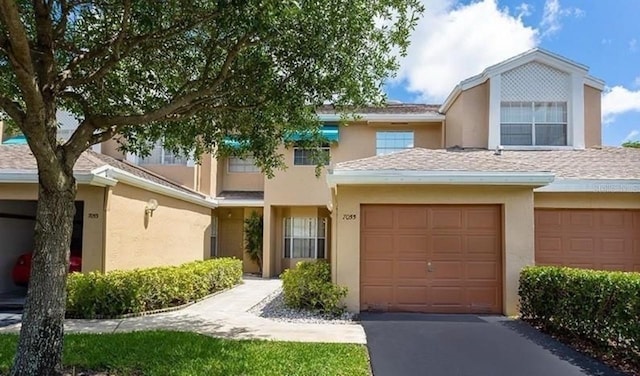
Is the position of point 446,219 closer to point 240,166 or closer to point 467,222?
point 467,222

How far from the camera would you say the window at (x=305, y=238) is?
24094mm

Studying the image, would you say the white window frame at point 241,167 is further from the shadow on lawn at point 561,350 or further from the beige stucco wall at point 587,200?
the shadow on lawn at point 561,350

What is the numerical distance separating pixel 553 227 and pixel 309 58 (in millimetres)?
9248

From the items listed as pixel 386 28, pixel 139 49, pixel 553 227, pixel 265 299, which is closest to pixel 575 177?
pixel 553 227

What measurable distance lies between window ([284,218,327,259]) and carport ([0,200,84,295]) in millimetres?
10082

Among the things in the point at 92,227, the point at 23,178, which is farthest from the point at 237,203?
the point at 23,178

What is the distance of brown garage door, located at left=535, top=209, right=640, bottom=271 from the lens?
44.7 ft

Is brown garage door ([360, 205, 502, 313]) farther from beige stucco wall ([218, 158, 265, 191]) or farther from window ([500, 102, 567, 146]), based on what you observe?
beige stucco wall ([218, 158, 265, 191])

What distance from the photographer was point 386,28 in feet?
32.2

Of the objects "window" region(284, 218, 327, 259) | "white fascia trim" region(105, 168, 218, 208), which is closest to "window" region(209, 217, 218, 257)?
"white fascia trim" region(105, 168, 218, 208)

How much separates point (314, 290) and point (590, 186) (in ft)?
27.8

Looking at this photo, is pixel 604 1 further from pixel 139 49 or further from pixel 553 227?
pixel 139 49

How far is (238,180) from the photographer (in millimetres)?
25797

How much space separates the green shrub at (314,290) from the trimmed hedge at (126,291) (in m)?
3.27
